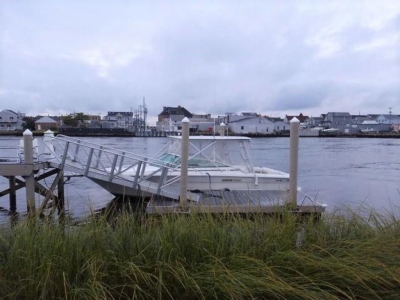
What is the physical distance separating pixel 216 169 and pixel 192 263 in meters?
9.52

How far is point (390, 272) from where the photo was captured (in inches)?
145

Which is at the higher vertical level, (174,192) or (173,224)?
(173,224)

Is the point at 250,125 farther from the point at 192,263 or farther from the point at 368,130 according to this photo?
the point at 192,263

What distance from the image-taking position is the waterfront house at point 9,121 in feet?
417

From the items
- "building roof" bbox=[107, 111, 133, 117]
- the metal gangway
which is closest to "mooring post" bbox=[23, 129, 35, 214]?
the metal gangway

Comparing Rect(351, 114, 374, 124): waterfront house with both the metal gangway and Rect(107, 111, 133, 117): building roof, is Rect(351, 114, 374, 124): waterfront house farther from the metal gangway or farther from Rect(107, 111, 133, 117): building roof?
the metal gangway

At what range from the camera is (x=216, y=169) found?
13.5m

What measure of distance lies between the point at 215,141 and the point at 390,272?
1013 cm

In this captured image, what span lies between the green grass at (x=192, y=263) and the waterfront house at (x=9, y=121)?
13534cm

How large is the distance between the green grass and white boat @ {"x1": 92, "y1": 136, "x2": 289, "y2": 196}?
7.70 m

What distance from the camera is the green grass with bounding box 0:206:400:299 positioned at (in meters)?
3.54

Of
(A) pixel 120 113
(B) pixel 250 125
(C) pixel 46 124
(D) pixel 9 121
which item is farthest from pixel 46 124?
(B) pixel 250 125

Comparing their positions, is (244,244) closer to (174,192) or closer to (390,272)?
(390,272)

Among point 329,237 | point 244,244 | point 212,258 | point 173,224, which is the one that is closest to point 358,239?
point 329,237
